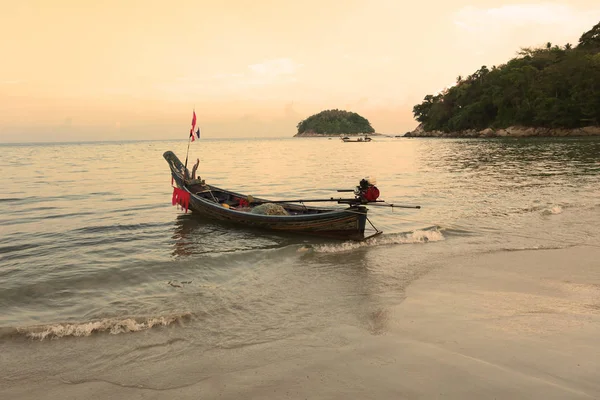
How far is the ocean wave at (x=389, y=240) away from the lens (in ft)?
35.5

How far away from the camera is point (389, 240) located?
37.4ft

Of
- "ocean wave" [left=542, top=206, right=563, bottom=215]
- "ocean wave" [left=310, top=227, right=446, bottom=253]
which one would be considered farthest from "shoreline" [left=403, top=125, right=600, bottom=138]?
"ocean wave" [left=310, top=227, right=446, bottom=253]

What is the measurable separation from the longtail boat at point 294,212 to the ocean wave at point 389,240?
1.12 feet

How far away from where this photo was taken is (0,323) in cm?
661

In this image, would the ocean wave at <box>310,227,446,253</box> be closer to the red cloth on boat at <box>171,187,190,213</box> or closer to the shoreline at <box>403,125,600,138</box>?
the red cloth on boat at <box>171,187,190,213</box>

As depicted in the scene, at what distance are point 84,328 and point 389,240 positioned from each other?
26.2 ft

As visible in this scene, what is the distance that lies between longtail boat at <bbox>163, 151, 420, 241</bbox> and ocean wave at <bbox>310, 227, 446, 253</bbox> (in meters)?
0.34

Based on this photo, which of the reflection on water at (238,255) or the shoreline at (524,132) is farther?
the shoreline at (524,132)

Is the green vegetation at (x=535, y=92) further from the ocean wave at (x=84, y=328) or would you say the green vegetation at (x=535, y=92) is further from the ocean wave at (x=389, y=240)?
the ocean wave at (x=84, y=328)

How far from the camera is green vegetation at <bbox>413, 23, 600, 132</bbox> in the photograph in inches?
2854

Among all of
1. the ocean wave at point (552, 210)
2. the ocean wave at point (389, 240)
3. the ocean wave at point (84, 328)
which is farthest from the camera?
the ocean wave at point (552, 210)

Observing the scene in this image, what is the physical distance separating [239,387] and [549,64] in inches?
4133

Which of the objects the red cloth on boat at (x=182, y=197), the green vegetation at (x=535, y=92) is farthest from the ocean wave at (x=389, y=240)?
the green vegetation at (x=535, y=92)

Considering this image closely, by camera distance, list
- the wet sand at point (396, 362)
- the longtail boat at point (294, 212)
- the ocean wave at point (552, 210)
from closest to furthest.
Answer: the wet sand at point (396, 362), the longtail boat at point (294, 212), the ocean wave at point (552, 210)
